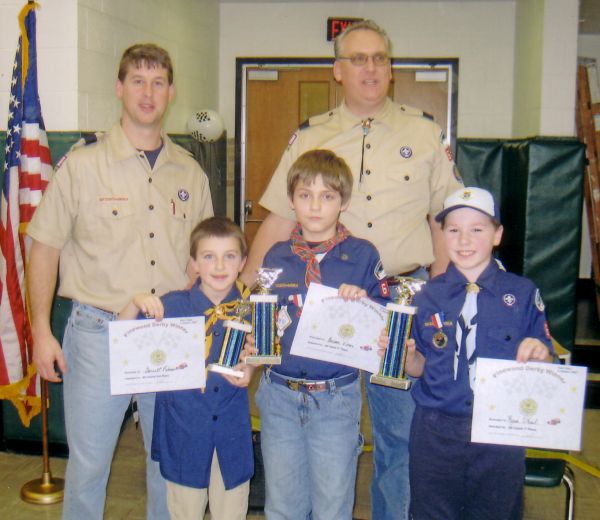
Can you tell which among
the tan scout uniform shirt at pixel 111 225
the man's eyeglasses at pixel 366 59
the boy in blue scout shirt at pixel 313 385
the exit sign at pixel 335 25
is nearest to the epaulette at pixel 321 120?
the man's eyeglasses at pixel 366 59

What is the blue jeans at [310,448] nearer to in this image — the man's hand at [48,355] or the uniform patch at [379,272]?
the uniform patch at [379,272]

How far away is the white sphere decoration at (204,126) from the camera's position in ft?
19.0

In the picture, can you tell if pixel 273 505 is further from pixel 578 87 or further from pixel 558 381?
pixel 578 87

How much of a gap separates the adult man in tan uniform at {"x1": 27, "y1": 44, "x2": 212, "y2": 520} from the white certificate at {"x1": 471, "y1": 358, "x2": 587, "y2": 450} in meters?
1.08

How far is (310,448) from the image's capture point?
2.09 metres

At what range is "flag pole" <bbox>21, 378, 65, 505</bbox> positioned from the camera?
10.3ft

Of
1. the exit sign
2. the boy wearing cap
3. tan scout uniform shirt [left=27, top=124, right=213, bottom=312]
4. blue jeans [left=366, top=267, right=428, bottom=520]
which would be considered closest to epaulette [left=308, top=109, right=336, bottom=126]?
tan scout uniform shirt [left=27, top=124, right=213, bottom=312]

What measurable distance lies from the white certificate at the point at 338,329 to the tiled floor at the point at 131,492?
1300 mm

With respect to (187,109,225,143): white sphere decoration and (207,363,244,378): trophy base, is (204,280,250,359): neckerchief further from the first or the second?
(187,109,225,143): white sphere decoration

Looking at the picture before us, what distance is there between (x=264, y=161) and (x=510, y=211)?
3.30 m

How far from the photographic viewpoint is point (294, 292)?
83.4 inches

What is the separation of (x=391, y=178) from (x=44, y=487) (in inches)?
84.9

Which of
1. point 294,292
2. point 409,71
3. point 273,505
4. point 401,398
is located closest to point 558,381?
point 401,398

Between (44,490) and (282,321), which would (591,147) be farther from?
(44,490)
